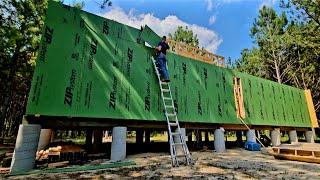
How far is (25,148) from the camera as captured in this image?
18.8 feet

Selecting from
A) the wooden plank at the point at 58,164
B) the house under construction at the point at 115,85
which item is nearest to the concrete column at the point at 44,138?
the house under construction at the point at 115,85

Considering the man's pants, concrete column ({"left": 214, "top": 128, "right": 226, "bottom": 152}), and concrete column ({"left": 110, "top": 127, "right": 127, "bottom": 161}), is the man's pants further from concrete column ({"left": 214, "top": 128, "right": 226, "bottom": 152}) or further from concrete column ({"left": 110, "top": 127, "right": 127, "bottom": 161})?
concrete column ({"left": 214, "top": 128, "right": 226, "bottom": 152})

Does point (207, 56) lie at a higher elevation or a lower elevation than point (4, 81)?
higher

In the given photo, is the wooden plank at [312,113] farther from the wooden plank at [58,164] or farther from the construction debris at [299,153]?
the wooden plank at [58,164]

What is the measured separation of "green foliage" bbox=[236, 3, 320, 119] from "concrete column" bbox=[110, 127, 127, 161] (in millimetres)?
21983

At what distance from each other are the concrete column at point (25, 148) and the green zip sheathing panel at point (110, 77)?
57 centimetres

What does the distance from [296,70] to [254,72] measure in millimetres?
5011

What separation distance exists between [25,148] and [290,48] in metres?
27.9

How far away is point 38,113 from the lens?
233 inches

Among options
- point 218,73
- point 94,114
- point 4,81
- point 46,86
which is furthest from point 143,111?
point 4,81

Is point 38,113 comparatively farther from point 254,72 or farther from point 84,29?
point 254,72

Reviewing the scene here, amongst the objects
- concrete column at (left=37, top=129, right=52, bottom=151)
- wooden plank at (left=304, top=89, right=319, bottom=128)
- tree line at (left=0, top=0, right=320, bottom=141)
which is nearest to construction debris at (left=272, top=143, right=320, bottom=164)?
concrete column at (left=37, top=129, right=52, bottom=151)

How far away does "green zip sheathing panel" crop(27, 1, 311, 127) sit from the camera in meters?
6.36

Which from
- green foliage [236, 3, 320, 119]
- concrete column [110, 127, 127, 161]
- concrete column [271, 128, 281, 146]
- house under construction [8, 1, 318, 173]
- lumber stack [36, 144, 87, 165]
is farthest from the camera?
green foliage [236, 3, 320, 119]
